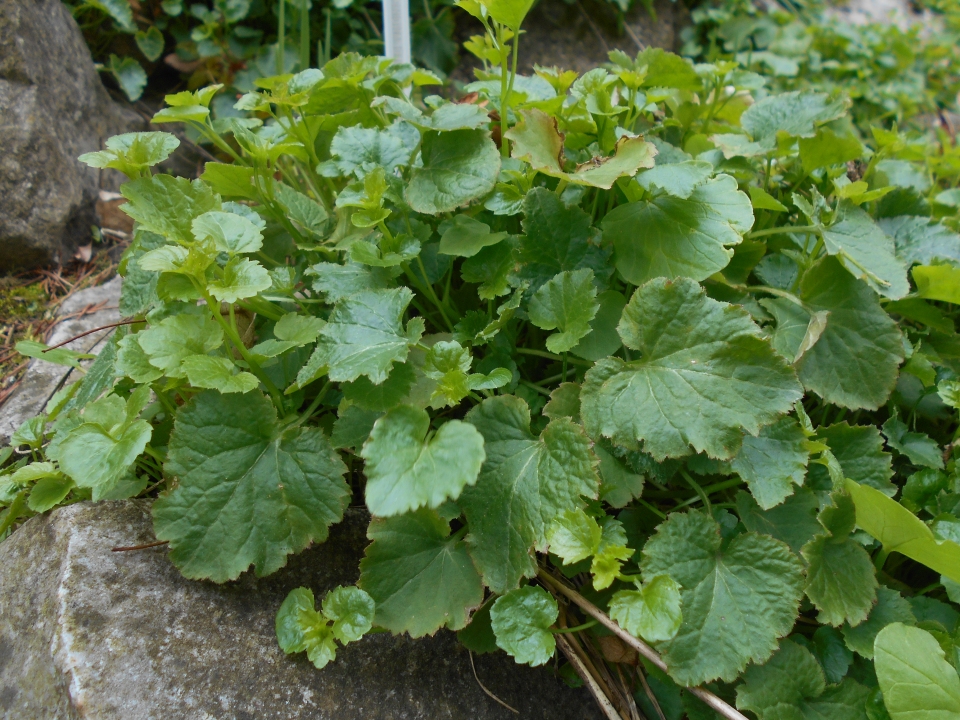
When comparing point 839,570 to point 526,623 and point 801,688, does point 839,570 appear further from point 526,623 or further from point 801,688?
point 526,623

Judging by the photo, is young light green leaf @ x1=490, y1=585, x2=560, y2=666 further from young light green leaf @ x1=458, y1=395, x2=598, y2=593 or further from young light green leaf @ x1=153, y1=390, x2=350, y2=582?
young light green leaf @ x1=153, y1=390, x2=350, y2=582

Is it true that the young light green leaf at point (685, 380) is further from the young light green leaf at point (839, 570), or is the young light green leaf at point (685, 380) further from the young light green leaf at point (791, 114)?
the young light green leaf at point (791, 114)

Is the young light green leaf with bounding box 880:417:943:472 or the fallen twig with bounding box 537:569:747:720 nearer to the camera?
the fallen twig with bounding box 537:569:747:720

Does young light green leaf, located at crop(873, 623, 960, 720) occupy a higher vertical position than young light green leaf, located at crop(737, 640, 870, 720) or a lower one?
higher

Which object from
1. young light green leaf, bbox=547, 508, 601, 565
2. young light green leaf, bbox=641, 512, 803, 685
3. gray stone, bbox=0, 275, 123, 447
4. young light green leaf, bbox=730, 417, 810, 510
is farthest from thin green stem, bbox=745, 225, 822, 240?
gray stone, bbox=0, 275, 123, 447

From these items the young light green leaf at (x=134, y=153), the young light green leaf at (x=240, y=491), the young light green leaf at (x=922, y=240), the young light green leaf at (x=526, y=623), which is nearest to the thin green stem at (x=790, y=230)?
the young light green leaf at (x=922, y=240)

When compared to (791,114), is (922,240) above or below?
below

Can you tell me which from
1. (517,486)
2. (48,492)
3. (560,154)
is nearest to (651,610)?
(517,486)
